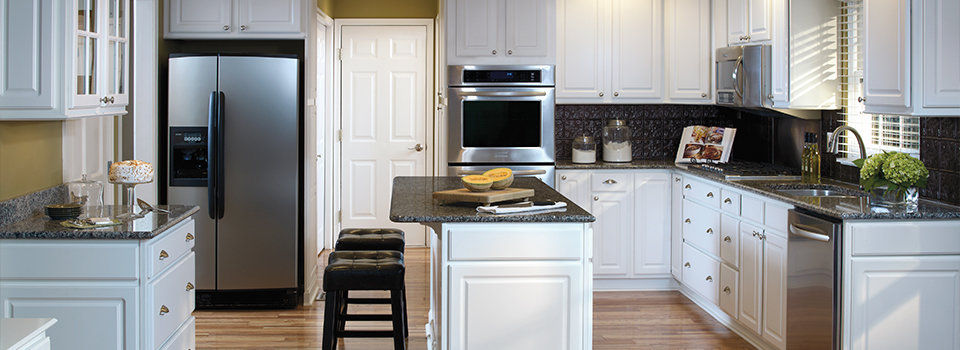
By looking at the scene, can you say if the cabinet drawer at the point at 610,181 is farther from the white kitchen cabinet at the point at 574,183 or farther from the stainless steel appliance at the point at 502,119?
the stainless steel appliance at the point at 502,119

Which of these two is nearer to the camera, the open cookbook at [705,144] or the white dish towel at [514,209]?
the white dish towel at [514,209]

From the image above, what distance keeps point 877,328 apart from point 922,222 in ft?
1.49

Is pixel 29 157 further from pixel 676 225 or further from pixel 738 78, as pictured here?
pixel 676 225

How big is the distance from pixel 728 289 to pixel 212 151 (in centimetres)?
301

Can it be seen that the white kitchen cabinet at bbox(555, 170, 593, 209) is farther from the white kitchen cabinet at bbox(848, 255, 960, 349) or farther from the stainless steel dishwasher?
the white kitchen cabinet at bbox(848, 255, 960, 349)

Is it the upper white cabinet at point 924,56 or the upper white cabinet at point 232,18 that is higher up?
the upper white cabinet at point 232,18

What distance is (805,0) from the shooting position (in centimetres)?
452

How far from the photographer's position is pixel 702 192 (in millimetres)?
5188

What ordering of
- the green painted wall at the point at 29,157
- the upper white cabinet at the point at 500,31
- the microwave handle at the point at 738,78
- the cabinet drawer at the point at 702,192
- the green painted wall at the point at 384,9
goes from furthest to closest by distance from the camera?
the green painted wall at the point at 384,9
the upper white cabinet at the point at 500,31
the microwave handle at the point at 738,78
the cabinet drawer at the point at 702,192
the green painted wall at the point at 29,157

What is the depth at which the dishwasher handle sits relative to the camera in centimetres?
360

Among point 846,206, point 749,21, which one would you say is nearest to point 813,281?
point 846,206

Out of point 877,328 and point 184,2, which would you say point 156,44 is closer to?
point 184,2

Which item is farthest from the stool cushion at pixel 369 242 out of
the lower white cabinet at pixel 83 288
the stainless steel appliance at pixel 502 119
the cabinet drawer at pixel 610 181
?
the cabinet drawer at pixel 610 181

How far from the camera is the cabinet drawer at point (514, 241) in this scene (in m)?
3.35
